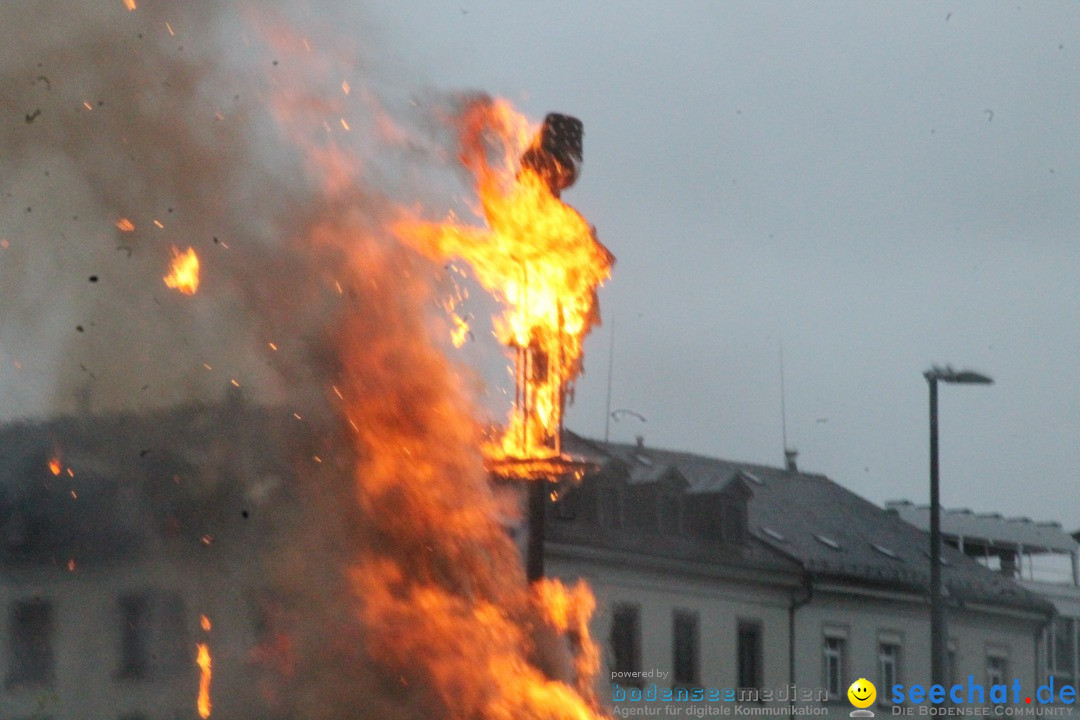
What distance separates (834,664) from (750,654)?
6.40 feet

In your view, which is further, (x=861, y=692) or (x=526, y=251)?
(x=861, y=692)

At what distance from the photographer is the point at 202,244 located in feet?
42.7

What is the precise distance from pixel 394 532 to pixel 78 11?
4.93 metres

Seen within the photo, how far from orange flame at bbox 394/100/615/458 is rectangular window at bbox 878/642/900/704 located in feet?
51.0

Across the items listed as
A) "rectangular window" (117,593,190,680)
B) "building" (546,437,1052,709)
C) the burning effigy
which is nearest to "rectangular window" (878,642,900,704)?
"building" (546,437,1052,709)

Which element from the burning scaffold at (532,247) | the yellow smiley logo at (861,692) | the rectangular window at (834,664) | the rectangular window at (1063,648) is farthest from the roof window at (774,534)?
the burning scaffold at (532,247)

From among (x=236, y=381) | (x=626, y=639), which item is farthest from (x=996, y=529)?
(x=236, y=381)

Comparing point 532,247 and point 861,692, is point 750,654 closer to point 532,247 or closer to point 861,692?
point 861,692

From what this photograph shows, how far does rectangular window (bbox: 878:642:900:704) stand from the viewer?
2823cm

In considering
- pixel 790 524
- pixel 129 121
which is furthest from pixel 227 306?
pixel 790 524

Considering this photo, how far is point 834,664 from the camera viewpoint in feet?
91.8

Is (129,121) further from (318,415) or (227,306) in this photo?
(318,415)

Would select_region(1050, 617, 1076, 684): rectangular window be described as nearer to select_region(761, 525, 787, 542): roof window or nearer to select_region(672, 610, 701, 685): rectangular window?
select_region(761, 525, 787, 542): roof window

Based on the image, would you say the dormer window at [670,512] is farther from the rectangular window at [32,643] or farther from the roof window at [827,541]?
the rectangular window at [32,643]
